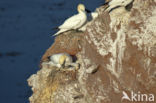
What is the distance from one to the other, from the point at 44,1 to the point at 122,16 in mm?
11763

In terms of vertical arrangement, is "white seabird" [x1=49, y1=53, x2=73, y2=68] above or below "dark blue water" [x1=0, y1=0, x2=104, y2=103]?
below

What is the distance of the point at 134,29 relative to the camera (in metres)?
5.54

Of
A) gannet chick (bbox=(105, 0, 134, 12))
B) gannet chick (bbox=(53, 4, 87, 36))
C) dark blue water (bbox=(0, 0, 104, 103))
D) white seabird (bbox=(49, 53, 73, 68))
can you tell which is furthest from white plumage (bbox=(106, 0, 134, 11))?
dark blue water (bbox=(0, 0, 104, 103))

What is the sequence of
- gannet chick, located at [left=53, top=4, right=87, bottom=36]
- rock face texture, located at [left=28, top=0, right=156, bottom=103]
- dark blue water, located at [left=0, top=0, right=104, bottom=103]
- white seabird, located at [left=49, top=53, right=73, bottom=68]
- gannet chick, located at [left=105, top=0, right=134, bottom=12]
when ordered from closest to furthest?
rock face texture, located at [left=28, top=0, right=156, bottom=103], gannet chick, located at [left=105, top=0, right=134, bottom=12], white seabird, located at [left=49, top=53, right=73, bottom=68], gannet chick, located at [left=53, top=4, right=87, bottom=36], dark blue water, located at [left=0, top=0, right=104, bottom=103]

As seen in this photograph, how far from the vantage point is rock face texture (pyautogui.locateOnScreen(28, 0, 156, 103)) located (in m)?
5.43

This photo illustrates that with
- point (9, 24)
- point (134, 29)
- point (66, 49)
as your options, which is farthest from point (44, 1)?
point (134, 29)

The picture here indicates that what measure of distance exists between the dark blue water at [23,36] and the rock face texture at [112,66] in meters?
5.07

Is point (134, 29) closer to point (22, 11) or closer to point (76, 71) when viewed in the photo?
point (76, 71)

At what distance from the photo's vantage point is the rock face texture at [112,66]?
543cm

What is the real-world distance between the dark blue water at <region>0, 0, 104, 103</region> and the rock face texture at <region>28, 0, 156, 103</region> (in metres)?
5.07

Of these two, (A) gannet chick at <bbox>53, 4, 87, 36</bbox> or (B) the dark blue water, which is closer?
(A) gannet chick at <bbox>53, 4, 87, 36</bbox>

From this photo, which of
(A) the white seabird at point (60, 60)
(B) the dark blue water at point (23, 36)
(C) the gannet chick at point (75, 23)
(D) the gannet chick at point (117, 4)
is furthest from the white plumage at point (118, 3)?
(B) the dark blue water at point (23, 36)

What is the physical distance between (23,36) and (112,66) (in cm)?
902

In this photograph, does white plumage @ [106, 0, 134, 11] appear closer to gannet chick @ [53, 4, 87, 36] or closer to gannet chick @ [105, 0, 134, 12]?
gannet chick @ [105, 0, 134, 12]
